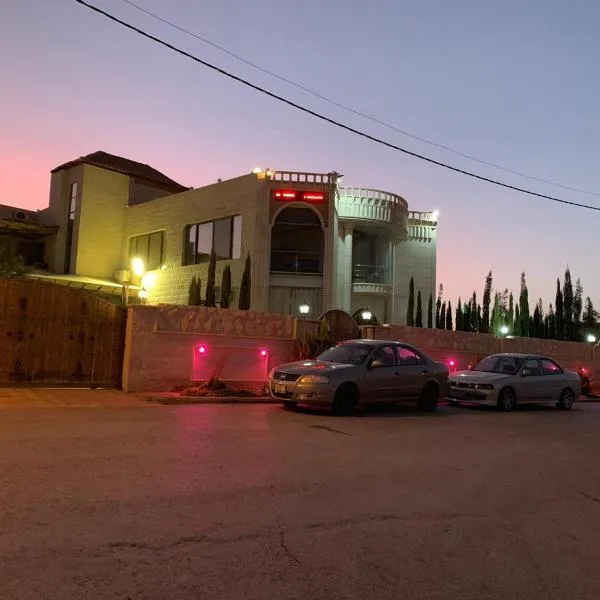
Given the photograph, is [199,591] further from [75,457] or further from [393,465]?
[393,465]

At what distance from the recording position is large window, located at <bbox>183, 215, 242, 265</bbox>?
96.2ft

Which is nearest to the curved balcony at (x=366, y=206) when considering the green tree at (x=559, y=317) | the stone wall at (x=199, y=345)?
the stone wall at (x=199, y=345)

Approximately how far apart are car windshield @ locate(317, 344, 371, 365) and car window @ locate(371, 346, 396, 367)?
7.3 inches

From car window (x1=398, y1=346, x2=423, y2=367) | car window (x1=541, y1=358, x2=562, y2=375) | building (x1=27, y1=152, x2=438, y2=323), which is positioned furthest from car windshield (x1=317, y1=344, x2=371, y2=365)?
building (x1=27, y1=152, x2=438, y2=323)

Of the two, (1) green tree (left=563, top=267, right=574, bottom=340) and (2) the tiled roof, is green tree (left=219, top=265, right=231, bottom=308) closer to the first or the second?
(2) the tiled roof

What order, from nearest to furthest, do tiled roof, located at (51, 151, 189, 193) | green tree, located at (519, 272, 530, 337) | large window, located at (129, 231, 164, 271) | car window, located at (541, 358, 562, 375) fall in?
car window, located at (541, 358, 562, 375) → large window, located at (129, 231, 164, 271) → tiled roof, located at (51, 151, 189, 193) → green tree, located at (519, 272, 530, 337)

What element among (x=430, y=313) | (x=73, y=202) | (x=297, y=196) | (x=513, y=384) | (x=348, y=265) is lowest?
(x=513, y=384)

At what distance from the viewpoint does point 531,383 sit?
16875 mm

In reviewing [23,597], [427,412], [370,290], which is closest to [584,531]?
[23,597]

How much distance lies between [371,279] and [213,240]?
7.82m

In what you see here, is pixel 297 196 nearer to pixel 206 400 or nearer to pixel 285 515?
pixel 206 400

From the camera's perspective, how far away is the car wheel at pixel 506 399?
52.9ft

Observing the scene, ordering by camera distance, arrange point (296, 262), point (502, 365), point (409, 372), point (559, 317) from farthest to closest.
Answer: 1. point (559, 317)
2. point (296, 262)
3. point (502, 365)
4. point (409, 372)

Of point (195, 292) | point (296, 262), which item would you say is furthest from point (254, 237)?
point (195, 292)
